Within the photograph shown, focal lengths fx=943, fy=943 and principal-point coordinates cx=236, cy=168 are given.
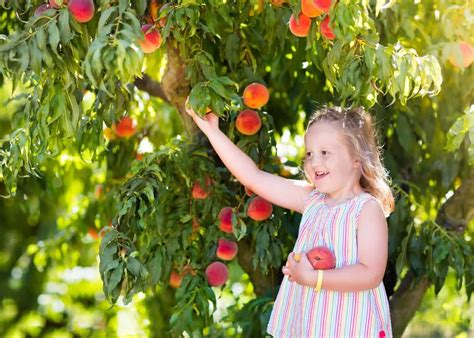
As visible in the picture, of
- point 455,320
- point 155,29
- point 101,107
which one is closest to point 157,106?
point 101,107

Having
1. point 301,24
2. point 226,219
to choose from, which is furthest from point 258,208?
point 301,24

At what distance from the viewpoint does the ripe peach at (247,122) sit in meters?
2.66

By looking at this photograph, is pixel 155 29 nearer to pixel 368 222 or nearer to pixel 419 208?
pixel 368 222

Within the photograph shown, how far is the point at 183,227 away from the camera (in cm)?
280

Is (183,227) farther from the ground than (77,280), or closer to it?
farther from the ground

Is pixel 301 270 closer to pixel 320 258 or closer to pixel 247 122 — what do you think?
pixel 320 258

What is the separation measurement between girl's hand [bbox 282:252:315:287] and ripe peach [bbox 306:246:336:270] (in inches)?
1.0

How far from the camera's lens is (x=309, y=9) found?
210 centimetres

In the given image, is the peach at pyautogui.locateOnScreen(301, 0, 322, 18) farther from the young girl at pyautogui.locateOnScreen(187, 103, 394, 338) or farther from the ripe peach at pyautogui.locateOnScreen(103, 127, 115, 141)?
the ripe peach at pyautogui.locateOnScreen(103, 127, 115, 141)

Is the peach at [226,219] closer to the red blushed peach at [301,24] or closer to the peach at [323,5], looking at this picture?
the red blushed peach at [301,24]

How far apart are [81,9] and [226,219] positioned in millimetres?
991

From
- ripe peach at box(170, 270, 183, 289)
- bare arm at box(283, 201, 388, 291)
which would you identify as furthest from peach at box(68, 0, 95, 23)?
ripe peach at box(170, 270, 183, 289)

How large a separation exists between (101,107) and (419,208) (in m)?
1.22

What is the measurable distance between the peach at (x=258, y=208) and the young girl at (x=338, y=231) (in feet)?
0.58
